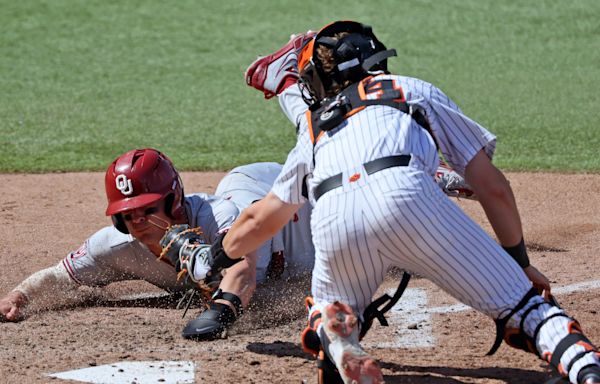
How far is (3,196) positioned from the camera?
284 inches

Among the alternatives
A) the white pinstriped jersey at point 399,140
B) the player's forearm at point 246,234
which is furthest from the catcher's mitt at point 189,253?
the white pinstriped jersey at point 399,140

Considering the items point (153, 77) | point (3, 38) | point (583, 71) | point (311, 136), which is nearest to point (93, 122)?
point (153, 77)

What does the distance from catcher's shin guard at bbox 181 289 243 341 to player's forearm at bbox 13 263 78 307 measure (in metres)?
0.90

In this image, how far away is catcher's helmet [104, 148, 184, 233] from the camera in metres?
4.75

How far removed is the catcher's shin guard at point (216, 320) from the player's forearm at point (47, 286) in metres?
0.90

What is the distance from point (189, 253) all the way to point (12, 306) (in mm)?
1324

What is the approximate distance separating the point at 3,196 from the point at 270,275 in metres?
2.81

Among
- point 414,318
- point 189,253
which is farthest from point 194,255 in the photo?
point 414,318

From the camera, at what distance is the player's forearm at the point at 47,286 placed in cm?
496

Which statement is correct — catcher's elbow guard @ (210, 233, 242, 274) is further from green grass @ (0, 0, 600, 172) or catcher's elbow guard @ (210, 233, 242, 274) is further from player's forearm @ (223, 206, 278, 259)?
green grass @ (0, 0, 600, 172)

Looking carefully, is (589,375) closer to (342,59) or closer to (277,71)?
(342,59)

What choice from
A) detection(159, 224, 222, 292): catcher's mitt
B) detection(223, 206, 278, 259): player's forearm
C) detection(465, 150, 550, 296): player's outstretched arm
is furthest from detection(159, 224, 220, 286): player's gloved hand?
detection(465, 150, 550, 296): player's outstretched arm

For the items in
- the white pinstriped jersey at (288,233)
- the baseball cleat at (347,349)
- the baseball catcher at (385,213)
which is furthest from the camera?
the white pinstriped jersey at (288,233)

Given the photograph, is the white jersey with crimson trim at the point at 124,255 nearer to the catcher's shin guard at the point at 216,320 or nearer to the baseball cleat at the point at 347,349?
the catcher's shin guard at the point at 216,320
